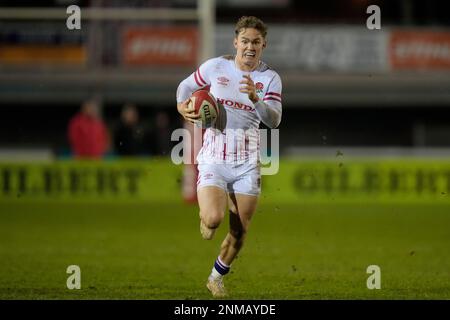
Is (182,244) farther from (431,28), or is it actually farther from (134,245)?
(431,28)

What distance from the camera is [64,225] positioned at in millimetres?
16938

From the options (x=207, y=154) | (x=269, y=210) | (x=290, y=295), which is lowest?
(x=269, y=210)

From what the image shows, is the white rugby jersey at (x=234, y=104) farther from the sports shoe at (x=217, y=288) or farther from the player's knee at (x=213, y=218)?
the sports shoe at (x=217, y=288)

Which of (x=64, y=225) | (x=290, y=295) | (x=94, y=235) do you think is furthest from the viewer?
(x=64, y=225)

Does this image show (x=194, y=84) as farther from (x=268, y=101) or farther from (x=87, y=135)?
(x=87, y=135)

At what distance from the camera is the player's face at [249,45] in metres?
8.95

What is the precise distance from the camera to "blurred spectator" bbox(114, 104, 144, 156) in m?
22.1

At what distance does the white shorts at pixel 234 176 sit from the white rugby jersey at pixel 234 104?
0.05 m

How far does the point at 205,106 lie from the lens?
356 inches

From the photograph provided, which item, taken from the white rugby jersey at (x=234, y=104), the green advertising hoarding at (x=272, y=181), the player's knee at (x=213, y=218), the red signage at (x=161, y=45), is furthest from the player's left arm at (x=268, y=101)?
the red signage at (x=161, y=45)

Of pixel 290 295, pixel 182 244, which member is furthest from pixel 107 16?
pixel 290 295

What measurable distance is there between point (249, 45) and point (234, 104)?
1.82 ft

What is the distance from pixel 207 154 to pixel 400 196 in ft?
42.6

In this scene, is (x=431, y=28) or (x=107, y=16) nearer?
(x=107, y=16)
